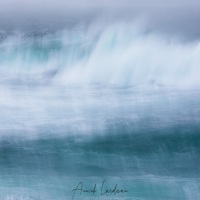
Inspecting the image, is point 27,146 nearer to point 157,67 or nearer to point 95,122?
point 95,122

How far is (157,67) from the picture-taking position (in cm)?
149

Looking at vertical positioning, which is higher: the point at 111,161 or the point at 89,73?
the point at 89,73

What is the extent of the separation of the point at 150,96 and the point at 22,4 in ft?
1.70

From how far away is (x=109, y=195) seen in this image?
147 cm

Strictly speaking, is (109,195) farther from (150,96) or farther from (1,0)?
(1,0)

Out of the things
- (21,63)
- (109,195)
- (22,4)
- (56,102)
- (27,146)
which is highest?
(22,4)

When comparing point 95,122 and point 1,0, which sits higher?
point 1,0

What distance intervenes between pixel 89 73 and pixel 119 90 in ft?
0.37

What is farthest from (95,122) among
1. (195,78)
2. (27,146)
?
(195,78)

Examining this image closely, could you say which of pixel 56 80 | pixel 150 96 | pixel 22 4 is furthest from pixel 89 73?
pixel 22 4

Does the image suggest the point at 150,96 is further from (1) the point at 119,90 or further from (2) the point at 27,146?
(2) the point at 27,146
